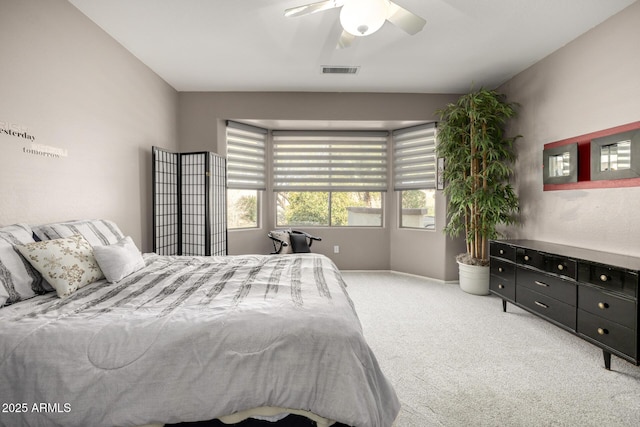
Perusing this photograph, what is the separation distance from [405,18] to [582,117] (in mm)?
2090

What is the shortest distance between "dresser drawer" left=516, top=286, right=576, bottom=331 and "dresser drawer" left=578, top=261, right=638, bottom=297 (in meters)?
0.29

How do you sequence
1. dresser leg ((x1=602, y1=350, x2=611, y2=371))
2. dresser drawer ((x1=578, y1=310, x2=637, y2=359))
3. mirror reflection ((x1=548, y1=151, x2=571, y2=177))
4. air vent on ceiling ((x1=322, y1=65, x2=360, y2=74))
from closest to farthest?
dresser drawer ((x1=578, y1=310, x2=637, y2=359)), dresser leg ((x1=602, y1=350, x2=611, y2=371)), mirror reflection ((x1=548, y1=151, x2=571, y2=177)), air vent on ceiling ((x1=322, y1=65, x2=360, y2=74))

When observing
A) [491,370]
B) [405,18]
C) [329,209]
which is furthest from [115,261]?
[329,209]

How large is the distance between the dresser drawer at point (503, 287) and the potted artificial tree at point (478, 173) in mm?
468

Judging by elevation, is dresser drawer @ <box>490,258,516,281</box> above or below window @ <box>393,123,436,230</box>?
below

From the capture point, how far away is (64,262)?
5.99 feet

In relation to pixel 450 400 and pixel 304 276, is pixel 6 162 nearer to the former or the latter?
pixel 304 276

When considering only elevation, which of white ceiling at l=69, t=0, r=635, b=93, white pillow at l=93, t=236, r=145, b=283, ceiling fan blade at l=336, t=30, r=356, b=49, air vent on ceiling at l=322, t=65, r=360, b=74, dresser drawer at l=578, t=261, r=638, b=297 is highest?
air vent on ceiling at l=322, t=65, r=360, b=74

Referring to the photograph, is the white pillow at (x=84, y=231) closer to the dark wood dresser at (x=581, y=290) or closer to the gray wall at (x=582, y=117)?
the dark wood dresser at (x=581, y=290)

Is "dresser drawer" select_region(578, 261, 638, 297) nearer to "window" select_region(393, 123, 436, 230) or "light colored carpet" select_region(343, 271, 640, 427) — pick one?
"light colored carpet" select_region(343, 271, 640, 427)

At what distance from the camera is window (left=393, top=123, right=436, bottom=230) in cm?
466

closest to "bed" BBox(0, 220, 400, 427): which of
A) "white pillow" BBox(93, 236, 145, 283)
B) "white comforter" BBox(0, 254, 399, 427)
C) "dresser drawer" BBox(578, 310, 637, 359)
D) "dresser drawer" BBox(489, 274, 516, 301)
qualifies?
"white comforter" BBox(0, 254, 399, 427)

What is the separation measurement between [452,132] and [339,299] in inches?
123

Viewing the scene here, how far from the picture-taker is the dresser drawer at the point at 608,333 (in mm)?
2008
